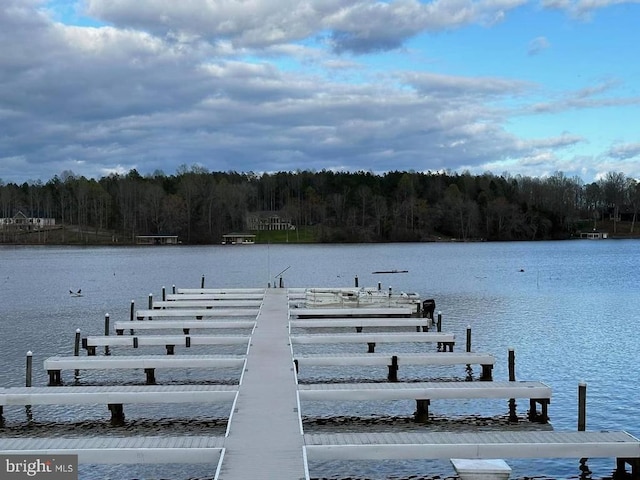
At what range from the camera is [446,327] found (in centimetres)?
3047

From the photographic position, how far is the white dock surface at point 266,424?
35.6 feet

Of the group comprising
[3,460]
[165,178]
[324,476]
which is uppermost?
[165,178]

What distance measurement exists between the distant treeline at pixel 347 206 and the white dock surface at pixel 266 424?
Result: 4685 inches

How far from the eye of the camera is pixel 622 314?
33.5m

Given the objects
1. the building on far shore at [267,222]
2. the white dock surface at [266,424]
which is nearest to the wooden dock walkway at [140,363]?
the white dock surface at [266,424]

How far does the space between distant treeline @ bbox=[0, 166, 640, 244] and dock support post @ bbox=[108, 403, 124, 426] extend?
120941mm

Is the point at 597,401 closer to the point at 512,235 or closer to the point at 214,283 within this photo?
the point at 214,283

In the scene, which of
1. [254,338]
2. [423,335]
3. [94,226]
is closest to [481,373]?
[423,335]

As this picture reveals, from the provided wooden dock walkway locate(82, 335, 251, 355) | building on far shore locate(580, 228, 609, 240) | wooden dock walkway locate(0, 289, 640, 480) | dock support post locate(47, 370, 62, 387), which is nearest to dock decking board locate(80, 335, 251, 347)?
wooden dock walkway locate(82, 335, 251, 355)

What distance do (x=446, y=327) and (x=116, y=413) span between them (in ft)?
57.3

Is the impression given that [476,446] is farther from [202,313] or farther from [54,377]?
[202,313]

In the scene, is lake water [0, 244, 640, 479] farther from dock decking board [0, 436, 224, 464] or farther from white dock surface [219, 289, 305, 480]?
dock decking board [0, 436, 224, 464]

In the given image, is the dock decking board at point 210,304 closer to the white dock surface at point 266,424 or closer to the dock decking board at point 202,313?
the dock decking board at point 202,313

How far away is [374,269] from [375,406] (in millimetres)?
51998
